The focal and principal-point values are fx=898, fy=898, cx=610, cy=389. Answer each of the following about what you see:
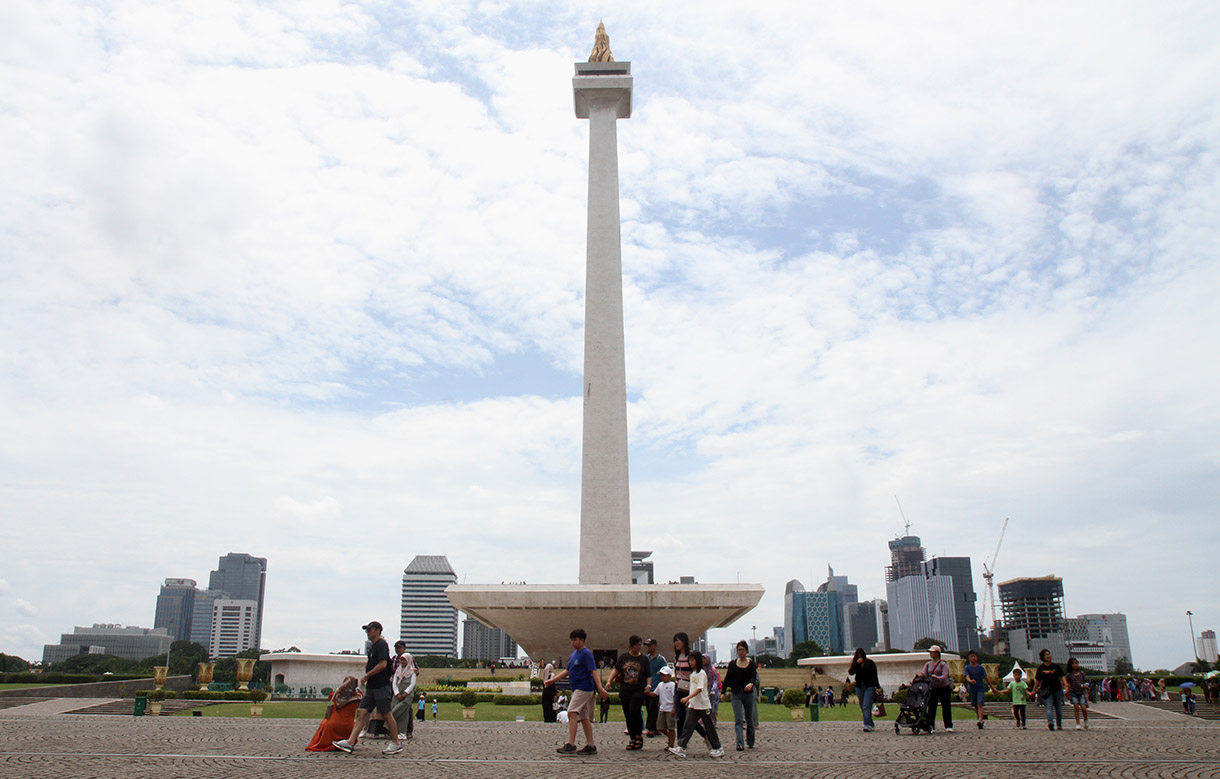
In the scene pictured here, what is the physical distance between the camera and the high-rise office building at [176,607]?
17988 cm

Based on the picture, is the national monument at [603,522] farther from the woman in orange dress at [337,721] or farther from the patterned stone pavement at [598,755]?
the woman in orange dress at [337,721]

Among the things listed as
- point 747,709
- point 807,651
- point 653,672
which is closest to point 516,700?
point 653,672

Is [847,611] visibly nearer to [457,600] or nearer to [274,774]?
[457,600]

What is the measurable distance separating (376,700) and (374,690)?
0.12 meters

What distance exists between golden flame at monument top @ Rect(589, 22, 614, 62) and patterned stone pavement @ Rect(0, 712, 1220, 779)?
111 feet

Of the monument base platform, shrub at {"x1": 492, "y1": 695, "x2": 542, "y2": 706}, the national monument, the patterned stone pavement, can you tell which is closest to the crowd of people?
the patterned stone pavement

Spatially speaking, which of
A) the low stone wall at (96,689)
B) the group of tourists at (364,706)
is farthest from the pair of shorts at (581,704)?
the low stone wall at (96,689)

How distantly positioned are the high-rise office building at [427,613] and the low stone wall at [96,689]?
12019 cm

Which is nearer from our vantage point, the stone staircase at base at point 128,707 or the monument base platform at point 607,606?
the stone staircase at base at point 128,707

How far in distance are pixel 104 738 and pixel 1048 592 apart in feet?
479

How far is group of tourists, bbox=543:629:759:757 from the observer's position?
10.6m

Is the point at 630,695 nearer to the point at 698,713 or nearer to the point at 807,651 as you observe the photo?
the point at 698,713

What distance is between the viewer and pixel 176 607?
600 feet

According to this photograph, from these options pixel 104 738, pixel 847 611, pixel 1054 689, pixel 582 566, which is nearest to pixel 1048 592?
pixel 847 611
